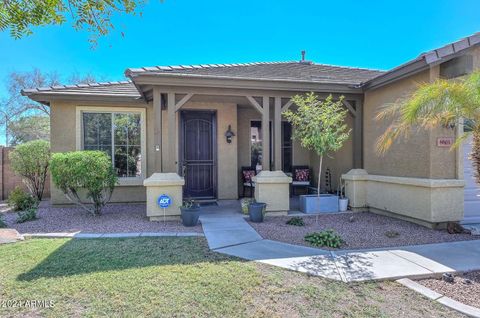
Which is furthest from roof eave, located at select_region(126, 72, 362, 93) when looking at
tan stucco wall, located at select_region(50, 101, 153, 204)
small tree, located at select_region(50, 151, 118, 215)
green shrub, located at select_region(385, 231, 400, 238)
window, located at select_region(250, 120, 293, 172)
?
green shrub, located at select_region(385, 231, 400, 238)

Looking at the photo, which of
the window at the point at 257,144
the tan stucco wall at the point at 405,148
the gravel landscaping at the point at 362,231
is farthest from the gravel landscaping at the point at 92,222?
the tan stucco wall at the point at 405,148

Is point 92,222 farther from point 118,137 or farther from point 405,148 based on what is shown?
point 405,148

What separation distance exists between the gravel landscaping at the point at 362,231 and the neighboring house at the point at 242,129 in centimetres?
47

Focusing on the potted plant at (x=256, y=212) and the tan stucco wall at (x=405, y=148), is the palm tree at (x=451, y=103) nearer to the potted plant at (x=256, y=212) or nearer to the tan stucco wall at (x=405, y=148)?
the tan stucco wall at (x=405, y=148)

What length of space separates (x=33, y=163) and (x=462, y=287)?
10696 millimetres

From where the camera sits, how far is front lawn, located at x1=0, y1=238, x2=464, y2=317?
2848mm

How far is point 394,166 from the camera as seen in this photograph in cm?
689

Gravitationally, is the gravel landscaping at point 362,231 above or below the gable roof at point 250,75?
below

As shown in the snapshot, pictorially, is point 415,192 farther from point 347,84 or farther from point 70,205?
point 70,205

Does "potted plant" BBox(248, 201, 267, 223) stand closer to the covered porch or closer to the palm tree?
the covered porch

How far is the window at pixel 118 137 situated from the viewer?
28.4ft

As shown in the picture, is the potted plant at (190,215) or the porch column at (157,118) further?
the porch column at (157,118)

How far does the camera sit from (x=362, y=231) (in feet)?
19.0

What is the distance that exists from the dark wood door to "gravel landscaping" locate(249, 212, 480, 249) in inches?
119
